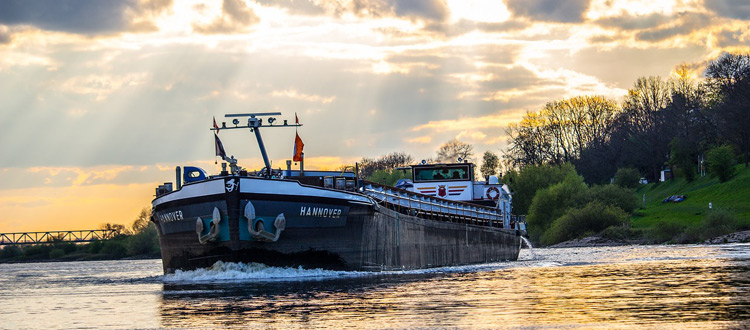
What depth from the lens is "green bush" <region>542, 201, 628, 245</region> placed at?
329 ft

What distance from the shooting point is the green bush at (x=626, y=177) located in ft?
463

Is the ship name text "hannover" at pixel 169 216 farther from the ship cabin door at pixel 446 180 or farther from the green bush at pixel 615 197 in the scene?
the green bush at pixel 615 197

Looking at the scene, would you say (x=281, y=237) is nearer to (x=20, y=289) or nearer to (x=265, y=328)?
(x=20, y=289)

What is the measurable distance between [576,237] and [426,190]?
139ft

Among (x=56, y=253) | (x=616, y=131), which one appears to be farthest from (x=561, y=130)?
(x=56, y=253)

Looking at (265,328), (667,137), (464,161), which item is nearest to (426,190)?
(464,161)

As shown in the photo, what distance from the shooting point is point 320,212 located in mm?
38219

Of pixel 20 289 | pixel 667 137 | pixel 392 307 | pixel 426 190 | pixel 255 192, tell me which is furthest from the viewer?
pixel 667 137

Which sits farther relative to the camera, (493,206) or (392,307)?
(493,206)

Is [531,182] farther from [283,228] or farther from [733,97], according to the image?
[283,228]

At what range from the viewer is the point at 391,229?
43.3 metres

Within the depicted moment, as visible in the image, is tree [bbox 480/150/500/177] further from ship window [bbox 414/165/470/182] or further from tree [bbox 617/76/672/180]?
ship window [bbox 414/165/470/182]

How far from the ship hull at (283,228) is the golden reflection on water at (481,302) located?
226 cm

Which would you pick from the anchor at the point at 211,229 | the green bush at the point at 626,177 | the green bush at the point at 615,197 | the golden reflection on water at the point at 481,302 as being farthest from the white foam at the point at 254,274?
the green bush at the point at 626,177
